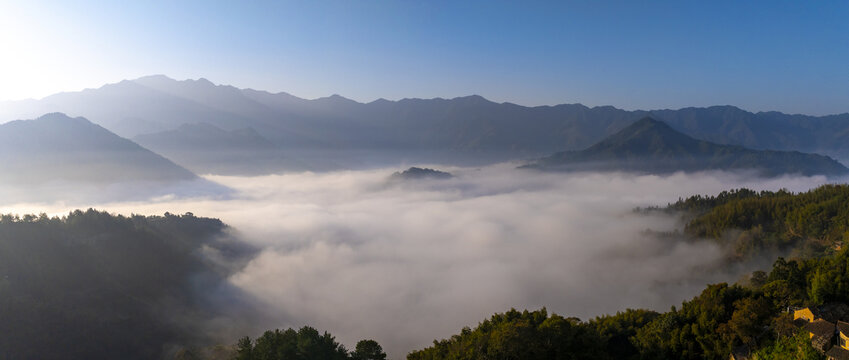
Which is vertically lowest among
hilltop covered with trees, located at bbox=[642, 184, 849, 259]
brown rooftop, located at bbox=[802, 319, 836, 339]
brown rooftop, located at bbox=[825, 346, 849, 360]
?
hilltop covered with trees, located at bbox=[642, 184, 849, 259]

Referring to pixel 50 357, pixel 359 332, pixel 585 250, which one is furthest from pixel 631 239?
pixel 50 357

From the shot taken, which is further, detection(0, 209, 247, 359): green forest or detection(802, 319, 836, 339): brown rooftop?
detection(0, 209, 247, 359): green forest

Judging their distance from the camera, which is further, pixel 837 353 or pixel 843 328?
pixel 843 328

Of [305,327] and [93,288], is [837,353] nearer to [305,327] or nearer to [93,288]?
[305,327]

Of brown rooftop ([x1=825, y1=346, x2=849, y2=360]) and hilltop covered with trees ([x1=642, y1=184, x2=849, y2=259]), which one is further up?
brown rooftop ([x1=825, y1=346, x2=849, y2=360])

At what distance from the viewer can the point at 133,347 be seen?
68500mm

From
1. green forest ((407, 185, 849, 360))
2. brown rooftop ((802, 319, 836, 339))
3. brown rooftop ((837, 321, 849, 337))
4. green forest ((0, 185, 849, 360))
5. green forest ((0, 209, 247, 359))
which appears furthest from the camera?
green forest ((0, 209, 247, 359))

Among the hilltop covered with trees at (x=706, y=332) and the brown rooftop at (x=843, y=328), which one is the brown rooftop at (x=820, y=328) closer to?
the brown rooftop at (x=843, y=328)

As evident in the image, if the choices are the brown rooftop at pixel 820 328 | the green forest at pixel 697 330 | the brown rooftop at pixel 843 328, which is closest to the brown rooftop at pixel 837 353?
the green forest at pixel 697 330

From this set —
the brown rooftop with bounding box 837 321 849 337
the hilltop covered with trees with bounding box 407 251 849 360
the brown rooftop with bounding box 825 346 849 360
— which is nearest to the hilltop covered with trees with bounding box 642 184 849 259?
the hilltop covered with trees with bounding box 407 251 849 360

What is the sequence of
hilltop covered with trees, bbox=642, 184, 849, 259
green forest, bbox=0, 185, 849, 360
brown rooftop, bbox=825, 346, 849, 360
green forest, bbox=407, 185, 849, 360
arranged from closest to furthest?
1. brown rooftop, bbox=825, 346, 849, 360
2. green forest, bbox=407, 185, 849, 360
3. green forest, bbox=0, 185, 849, 360
4. hilltop covered with trees, bbox=642, 184, 849, 259

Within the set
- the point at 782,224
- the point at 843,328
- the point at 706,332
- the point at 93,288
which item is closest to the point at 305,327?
the point at 706,332

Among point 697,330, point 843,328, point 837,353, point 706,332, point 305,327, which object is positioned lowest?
point 305,327

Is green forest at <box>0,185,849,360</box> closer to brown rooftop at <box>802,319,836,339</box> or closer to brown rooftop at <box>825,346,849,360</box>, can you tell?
brown rooftop at <box>825,346,849,360</box>
